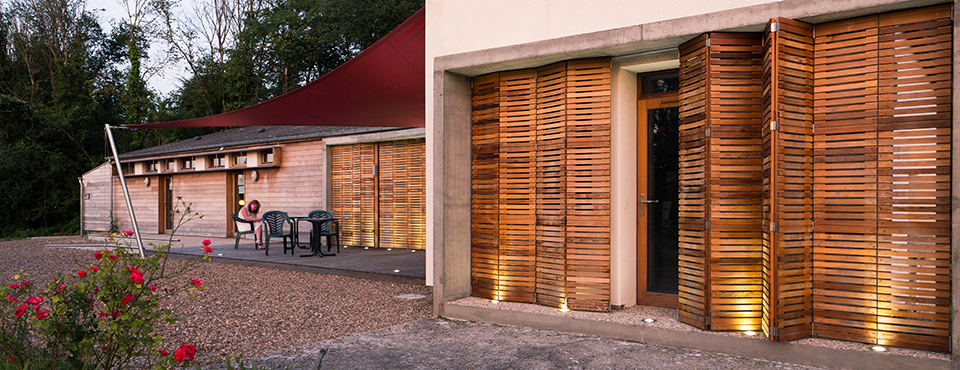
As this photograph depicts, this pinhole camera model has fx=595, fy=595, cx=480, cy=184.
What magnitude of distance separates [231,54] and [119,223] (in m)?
11.1

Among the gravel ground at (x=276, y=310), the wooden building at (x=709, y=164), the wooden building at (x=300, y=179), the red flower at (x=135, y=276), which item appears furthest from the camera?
the wooden building at (x=300, y=179)

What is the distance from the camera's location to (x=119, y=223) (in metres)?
18.9

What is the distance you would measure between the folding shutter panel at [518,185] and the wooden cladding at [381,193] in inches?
228

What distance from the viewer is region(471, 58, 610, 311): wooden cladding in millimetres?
4758

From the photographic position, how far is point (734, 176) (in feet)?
13.1

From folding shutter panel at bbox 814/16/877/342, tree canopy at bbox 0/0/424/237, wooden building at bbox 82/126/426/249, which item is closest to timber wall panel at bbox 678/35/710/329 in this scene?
folding shutter panel at bbox 814/16/877/342

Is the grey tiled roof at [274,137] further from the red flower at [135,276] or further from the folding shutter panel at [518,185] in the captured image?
the red flower at [135,276]

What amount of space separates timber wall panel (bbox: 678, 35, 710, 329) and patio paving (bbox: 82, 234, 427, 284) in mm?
3633

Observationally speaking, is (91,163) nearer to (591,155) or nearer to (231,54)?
(231,54)

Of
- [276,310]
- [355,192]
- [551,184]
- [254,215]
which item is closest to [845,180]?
[551,184]

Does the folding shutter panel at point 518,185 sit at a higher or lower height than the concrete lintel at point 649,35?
lower

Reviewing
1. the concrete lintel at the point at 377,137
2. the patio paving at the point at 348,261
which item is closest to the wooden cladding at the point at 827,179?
the patio paving at the point at 348,261

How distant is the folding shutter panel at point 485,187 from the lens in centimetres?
530

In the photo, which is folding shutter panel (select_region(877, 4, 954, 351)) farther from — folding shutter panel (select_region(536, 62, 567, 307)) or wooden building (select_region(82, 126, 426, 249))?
wooden building (select_region(82, 126, 426, 249))
